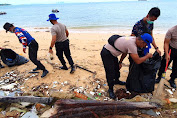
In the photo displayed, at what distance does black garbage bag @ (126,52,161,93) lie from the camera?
2575 mm

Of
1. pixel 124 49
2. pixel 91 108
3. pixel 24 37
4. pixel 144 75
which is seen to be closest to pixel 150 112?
pixel 144 75

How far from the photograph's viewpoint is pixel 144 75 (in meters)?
2.72

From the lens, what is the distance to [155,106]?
7.83 ft

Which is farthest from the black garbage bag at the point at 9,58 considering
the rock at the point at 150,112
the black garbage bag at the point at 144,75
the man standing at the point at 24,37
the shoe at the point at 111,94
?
the rock at the point at 150,112

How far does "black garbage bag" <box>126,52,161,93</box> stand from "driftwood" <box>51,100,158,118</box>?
1.91ft

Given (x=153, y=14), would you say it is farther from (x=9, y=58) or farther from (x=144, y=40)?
(x=9, y=58)

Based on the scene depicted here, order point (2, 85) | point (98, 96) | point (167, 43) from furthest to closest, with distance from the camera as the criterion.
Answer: point (2, 85)
point (98, 96)
point (167, 43)

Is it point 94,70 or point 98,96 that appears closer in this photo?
point 98,96

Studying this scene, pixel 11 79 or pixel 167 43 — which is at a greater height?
pixel 167 43

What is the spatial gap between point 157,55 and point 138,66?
44cm

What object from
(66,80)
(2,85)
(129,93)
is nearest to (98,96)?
(129,93)

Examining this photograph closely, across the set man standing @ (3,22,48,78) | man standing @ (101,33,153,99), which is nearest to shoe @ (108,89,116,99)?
man standing @ (101,33,153,99)

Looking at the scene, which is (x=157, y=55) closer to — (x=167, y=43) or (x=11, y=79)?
(x=167, y=43)

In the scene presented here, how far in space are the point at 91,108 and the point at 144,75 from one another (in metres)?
1.39
